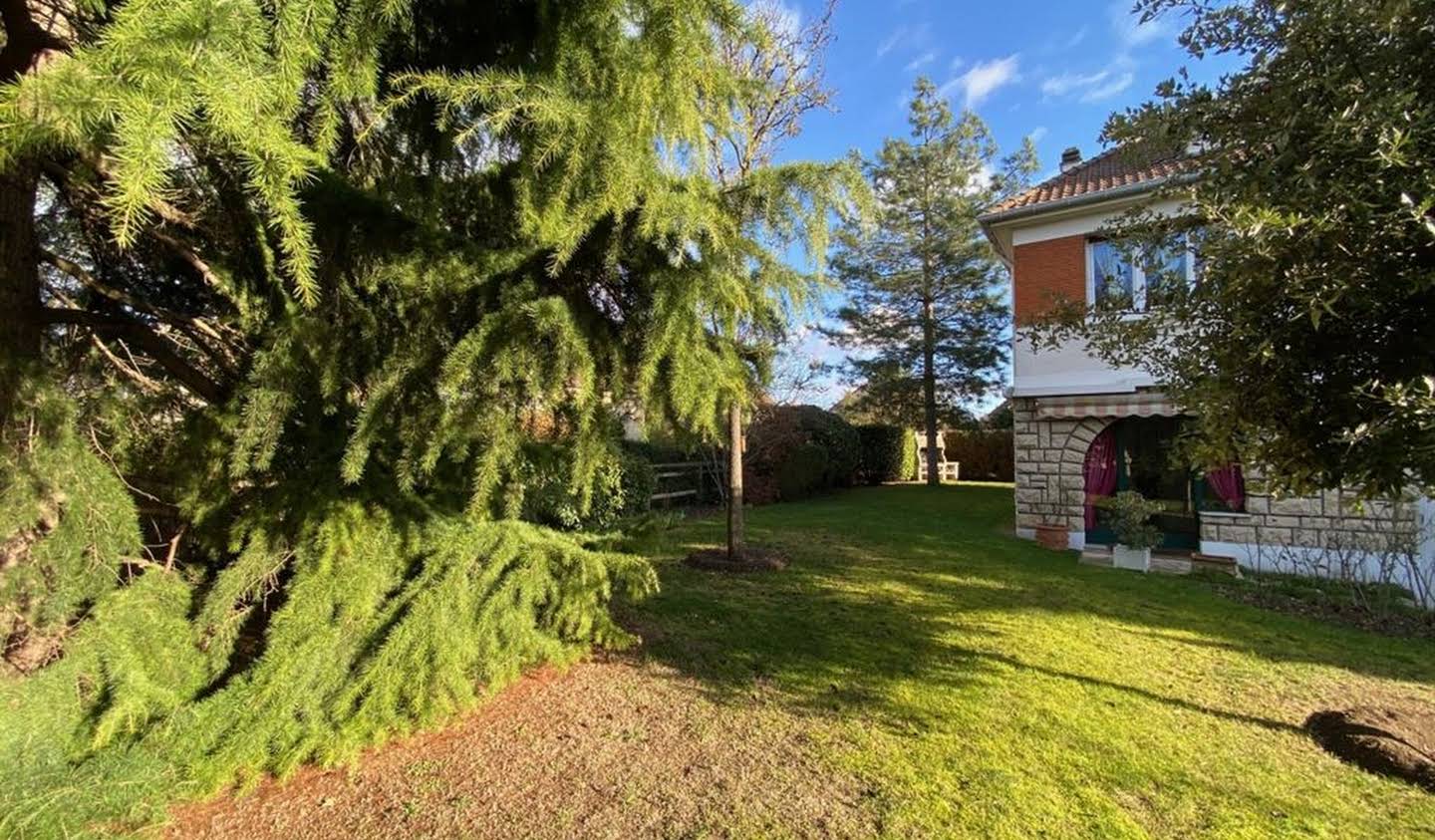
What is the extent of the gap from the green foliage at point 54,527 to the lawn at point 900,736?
4.33ft

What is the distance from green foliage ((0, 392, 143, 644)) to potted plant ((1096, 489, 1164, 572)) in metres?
12.5

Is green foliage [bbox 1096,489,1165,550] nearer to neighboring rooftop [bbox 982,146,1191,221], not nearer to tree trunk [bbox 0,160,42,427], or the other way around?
neighboring rooftop [bbox 982,146,1191,221]

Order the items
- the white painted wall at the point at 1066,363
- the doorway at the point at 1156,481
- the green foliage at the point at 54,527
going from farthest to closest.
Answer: the doorway at the point at 1156,481 → the white painted wall at the point at 1066,363 → the green foliage at the point at 54,527

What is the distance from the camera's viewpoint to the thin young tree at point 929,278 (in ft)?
86.3

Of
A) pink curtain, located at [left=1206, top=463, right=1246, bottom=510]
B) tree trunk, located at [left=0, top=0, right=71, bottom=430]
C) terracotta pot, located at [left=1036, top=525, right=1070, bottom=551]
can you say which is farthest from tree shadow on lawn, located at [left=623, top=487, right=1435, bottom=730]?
tree trunk, located at [left=0, top=0, right=71, bottom=430]

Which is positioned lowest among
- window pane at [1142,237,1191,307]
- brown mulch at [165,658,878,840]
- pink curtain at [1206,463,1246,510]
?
brown mulch at [165,658,878,840]

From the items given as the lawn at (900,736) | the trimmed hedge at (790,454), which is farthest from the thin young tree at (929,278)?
the lawn at (900,736)

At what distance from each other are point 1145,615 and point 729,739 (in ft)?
19.6

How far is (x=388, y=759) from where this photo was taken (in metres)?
3.94

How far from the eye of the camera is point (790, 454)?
19359 mm

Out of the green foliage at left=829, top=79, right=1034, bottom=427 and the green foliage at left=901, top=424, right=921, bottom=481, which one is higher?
the green foliage at left=829, top=79, right=1034, bottom=427

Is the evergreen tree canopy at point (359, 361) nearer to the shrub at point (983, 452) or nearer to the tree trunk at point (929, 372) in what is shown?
the tree trunk at point (929, 372)

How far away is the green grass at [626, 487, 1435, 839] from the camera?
357 cm

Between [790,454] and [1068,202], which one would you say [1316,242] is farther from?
[790,454]
